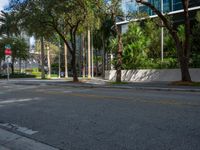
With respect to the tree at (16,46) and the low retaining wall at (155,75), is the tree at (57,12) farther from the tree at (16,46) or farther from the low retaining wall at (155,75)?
the tree at (16,46)

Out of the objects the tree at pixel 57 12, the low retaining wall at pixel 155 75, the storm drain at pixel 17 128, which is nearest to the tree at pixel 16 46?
the tree at pixel 57 12

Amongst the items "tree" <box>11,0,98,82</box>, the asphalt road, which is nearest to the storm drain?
the asphalt road

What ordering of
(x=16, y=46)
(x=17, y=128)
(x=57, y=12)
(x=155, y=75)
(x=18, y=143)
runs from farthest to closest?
1. (x=16, y=46)
2. (x=155, y=75)
3. (x=57, y=12)
4. (x=17, y=128)
5. (x=18, y=143)

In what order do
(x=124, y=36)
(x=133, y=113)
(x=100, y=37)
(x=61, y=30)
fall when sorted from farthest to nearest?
(x=100, y=37) → (x=124, y=36) → (x=61, y=30) → (x=133, y=113)

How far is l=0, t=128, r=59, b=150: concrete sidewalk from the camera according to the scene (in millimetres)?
5820

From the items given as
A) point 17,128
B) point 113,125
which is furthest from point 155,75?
point 17,128

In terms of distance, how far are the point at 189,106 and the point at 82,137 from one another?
15.7 feet

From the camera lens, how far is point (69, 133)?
6723 millimetres

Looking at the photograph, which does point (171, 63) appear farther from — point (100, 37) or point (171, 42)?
point (100, 37)

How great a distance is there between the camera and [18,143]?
6246mm

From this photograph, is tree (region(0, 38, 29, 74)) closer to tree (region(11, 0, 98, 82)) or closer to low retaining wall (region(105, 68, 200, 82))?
tree (region(11, 0, 98, 82))

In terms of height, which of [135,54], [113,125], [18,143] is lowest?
[18,143]

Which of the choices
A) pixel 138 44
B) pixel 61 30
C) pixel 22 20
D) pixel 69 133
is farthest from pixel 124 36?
pixel 69 133

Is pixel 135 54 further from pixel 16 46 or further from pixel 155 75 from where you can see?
pixel 16 46
